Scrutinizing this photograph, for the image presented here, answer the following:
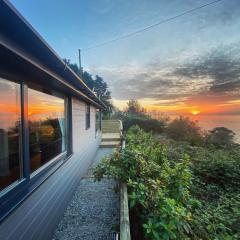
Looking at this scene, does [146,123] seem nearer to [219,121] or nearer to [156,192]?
[219,121]

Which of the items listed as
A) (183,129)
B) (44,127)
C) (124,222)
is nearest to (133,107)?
(183,129)

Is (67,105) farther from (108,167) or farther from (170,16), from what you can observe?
(170,16)

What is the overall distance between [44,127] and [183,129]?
48.7ft

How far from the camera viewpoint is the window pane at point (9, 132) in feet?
8.13

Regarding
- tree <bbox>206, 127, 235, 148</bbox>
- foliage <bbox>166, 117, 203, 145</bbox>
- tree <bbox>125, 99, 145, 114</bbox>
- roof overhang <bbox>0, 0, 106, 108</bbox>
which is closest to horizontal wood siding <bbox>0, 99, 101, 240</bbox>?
roof overhang <bbox>0, 0, 106, 108</bbox>

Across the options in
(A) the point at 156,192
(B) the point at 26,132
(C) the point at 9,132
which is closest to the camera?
(C) the point at 9,132

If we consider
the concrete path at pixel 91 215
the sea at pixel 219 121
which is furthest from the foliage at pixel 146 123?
the concrete path at pixel 91 215

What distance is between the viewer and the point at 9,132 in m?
2.64

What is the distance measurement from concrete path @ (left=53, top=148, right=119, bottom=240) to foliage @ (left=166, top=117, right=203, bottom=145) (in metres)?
11.4

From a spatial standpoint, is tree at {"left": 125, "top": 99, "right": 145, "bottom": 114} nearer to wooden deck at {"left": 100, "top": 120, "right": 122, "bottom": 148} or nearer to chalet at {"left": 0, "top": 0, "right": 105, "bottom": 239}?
wooden deck at {"left": 100, "top": 120, "right": 122, "bottom": 148}

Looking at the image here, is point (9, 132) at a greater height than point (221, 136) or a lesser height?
greater

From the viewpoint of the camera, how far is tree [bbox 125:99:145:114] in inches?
981

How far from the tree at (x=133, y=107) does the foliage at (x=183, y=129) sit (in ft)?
21.9

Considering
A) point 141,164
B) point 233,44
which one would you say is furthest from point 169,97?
point 141,164
